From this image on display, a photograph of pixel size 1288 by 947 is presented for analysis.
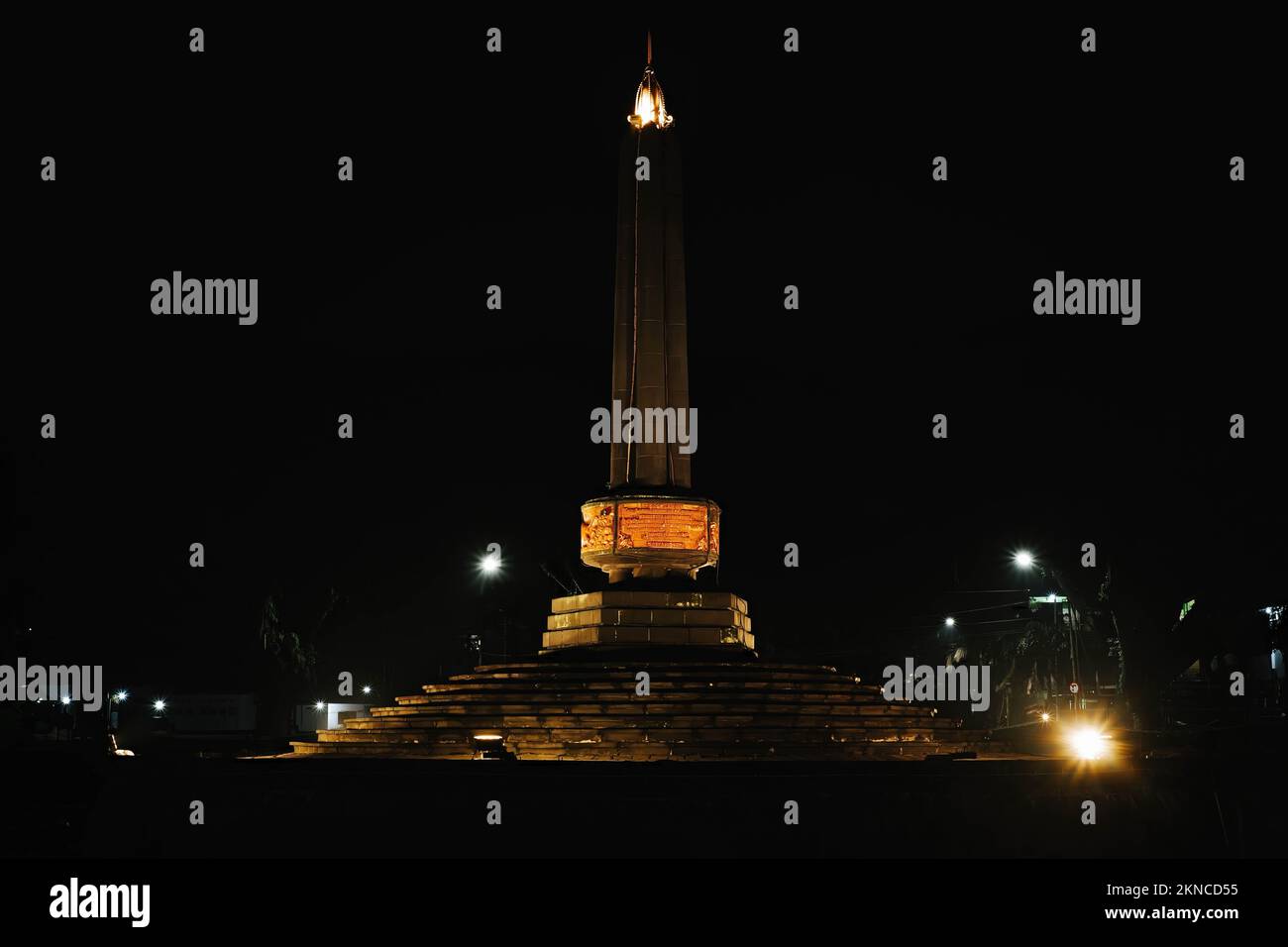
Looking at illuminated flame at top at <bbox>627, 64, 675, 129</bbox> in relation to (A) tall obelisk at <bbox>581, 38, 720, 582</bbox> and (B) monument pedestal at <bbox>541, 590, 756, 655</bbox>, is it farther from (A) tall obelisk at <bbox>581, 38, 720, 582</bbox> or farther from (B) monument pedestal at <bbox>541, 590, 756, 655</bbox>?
(B) monument pedestal at <bbox>541, 590, 756, 655</bbox>

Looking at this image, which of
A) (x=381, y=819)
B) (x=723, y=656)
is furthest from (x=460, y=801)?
(x=723, y=656)

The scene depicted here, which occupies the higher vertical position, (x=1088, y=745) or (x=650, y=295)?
(x=650, y=295)

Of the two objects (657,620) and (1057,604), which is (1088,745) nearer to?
(657,620)

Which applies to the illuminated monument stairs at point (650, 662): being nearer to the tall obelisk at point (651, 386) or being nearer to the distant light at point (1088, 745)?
the tall obelisk at point (651, 386)

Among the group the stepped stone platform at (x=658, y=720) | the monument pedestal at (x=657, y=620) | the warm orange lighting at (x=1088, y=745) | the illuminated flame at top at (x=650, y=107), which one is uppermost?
the illuminated flame at top at (x=650, y=107)

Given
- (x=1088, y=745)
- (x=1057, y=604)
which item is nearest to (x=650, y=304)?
(x=1088, y=745)

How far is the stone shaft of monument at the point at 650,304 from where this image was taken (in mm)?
30391

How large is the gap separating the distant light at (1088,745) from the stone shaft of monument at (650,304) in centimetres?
892

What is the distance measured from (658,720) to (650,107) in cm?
1432

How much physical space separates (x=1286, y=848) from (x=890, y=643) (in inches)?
1310

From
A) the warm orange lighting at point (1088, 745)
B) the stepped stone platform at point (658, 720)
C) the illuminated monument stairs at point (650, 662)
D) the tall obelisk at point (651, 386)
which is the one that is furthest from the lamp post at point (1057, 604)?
the stepped stone platform at point (658, 720)

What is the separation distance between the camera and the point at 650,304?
3081 centimetres

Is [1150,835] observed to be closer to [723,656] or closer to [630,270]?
[723,656]

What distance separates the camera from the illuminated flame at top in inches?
1266
